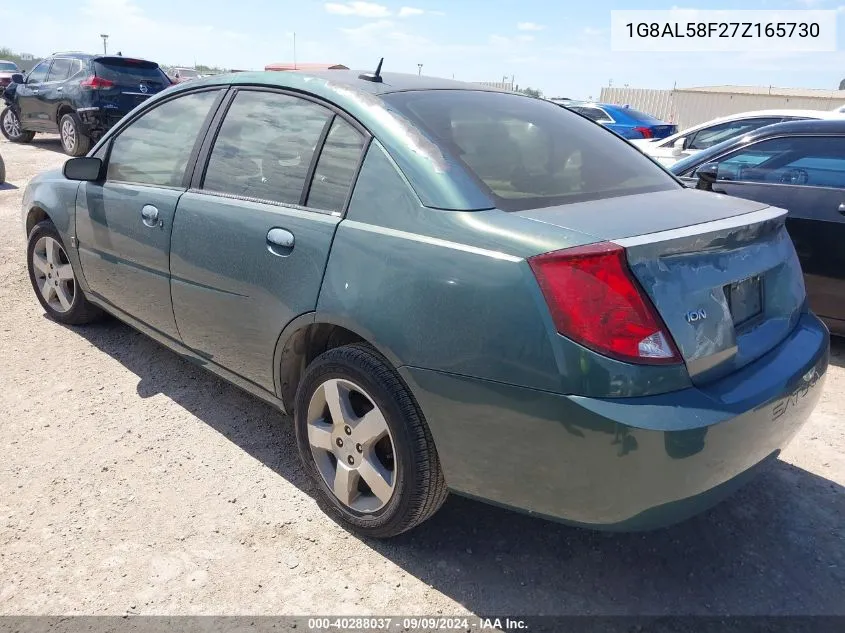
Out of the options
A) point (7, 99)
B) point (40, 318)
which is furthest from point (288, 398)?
point (7, 99)

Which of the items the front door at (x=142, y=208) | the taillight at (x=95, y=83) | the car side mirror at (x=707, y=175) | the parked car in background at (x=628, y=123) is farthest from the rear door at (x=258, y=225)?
the parked car in background at (x=628, y=123)

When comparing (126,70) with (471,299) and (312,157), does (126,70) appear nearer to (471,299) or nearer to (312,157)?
(312,157)

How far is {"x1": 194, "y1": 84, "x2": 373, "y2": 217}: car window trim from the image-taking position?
7.94 feet

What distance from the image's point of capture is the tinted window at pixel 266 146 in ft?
8.69

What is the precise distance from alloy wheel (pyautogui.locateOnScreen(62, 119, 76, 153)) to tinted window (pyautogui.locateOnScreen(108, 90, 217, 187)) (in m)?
9.94

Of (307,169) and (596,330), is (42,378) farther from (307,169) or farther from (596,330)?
(596,330)

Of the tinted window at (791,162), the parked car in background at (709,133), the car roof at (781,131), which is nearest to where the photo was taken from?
the tinted window at (791,162)

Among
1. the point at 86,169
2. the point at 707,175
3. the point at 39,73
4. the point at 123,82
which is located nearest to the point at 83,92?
the point at 123,82

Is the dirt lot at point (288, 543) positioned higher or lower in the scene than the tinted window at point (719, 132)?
lower

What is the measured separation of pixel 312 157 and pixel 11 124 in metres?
15.3

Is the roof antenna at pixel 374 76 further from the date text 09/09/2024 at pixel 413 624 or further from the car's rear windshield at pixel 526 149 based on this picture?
the date text 09/09/2024 at pixel 413 624

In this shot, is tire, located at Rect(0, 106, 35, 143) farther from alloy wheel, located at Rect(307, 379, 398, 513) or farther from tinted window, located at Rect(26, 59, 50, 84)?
alloy wheel, located at Rect(307, 379, 398, 513)

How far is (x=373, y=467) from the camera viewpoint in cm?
238

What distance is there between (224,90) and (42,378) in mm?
1935
